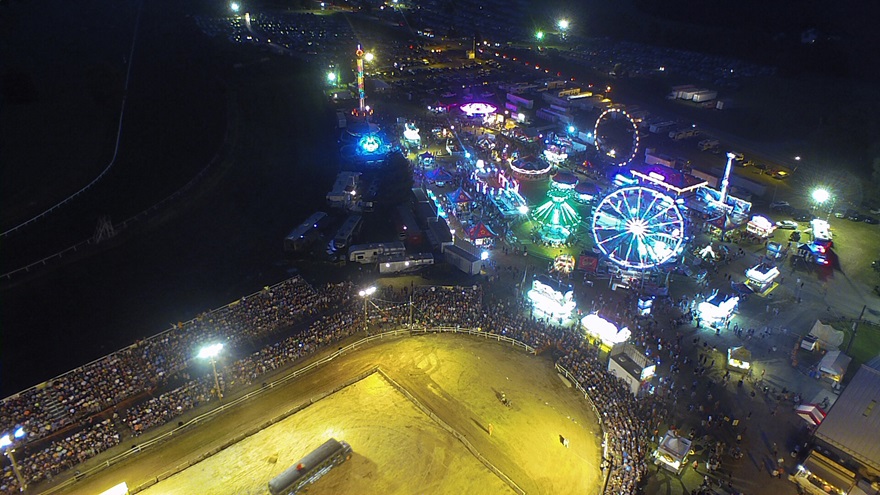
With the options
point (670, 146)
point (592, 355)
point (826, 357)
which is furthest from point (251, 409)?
point (670, 146)

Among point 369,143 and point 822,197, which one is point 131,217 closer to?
point 369,143

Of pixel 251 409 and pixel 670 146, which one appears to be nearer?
pixel 251 409

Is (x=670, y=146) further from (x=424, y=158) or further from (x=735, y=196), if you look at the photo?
(x=424, y=158)

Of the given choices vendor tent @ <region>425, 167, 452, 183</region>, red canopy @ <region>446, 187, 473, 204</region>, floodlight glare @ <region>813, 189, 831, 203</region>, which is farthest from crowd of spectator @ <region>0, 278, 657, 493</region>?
floodlight glare @ <region>813, 189, 831, 203</region>

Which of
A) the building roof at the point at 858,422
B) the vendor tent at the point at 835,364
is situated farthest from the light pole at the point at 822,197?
the building roof at the point at 858,422

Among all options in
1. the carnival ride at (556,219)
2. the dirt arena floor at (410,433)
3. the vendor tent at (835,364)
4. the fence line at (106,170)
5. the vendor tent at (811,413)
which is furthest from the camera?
the carnival ride at (556,219)

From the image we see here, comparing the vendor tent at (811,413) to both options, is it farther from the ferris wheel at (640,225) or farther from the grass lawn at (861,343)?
the ferris wheel at (640,225)
